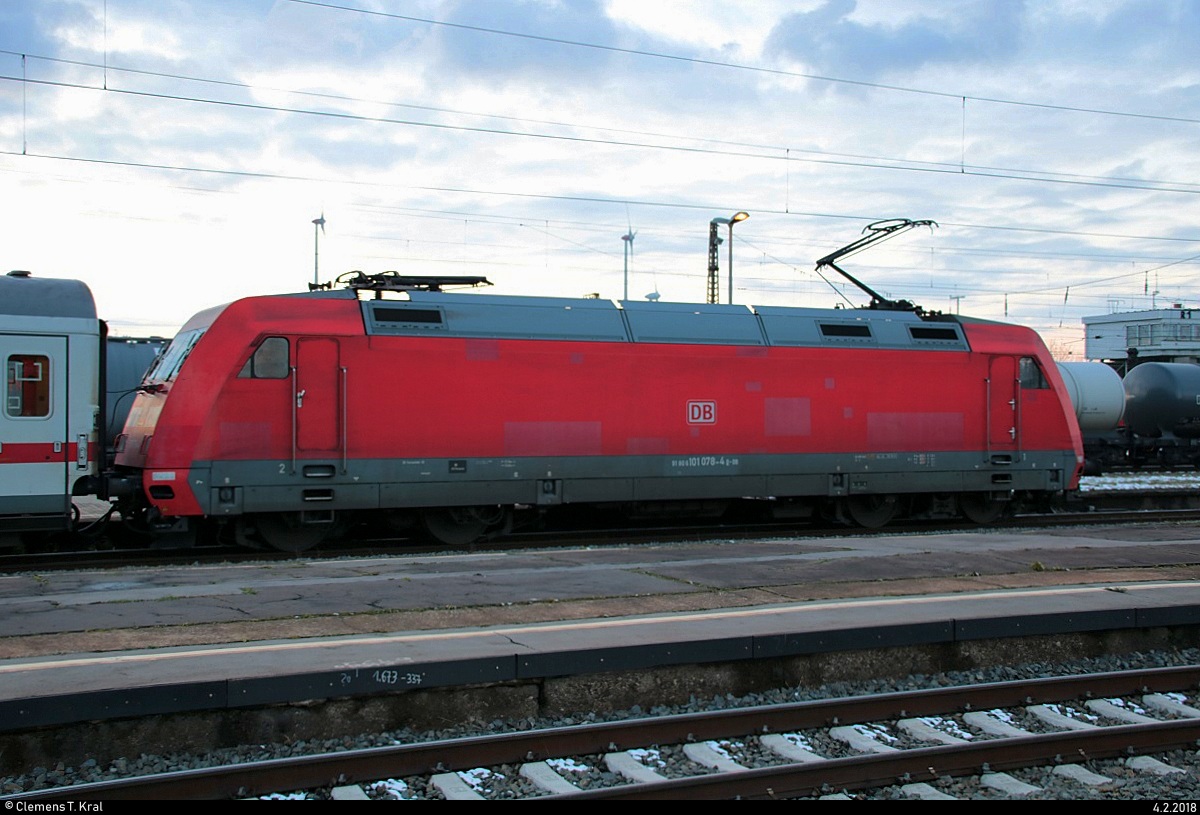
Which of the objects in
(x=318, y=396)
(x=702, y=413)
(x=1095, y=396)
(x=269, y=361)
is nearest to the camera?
(x=269, y=361)

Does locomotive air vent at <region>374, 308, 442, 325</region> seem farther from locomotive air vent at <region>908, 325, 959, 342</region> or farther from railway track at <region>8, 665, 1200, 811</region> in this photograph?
railway track at <region>8, 665, 1200, 811</region>

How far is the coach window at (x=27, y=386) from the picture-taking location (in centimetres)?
1263

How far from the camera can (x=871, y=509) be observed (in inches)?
681

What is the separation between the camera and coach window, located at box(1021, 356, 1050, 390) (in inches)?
702

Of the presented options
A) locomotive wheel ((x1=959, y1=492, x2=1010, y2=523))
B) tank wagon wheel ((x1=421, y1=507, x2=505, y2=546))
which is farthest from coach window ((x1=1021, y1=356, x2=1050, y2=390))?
tank wagon wheel ((x1=421, y1=507, x2=505, y2=546))

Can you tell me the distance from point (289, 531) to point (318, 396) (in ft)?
6.23

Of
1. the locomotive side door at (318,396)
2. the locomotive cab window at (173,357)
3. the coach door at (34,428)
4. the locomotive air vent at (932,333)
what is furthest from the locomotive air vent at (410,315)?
the locomotive air vent at (932,333)

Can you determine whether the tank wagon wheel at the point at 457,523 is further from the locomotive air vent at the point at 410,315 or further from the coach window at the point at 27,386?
the coach window at the point at 27,386

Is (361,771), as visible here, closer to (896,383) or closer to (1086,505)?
(896,383)

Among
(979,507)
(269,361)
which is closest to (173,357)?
(269,361)

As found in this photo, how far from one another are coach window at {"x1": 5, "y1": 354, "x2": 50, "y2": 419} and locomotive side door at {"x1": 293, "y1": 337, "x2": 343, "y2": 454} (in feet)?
9.68

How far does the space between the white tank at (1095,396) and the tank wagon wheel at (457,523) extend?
1987 centimetres

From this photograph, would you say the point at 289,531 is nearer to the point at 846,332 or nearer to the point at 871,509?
the point at 846,332

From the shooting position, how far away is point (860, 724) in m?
7.09
